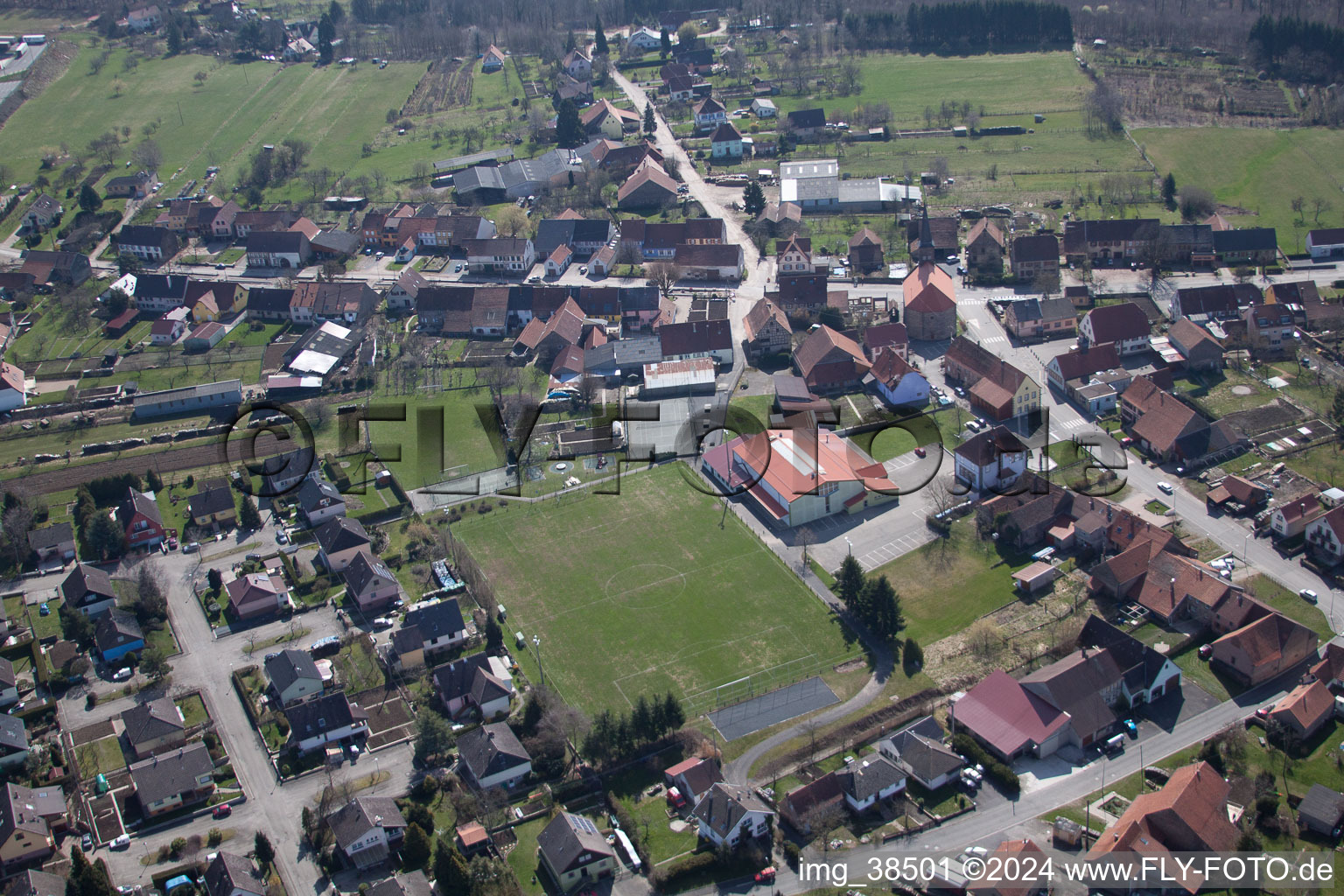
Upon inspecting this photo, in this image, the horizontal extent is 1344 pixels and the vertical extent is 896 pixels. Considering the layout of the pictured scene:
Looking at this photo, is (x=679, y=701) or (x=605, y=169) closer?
(x=679, y=701)

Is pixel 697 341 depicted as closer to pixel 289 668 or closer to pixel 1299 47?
pixel 289 668

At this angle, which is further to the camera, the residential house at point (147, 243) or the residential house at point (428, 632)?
the residential house at point (147, 243)

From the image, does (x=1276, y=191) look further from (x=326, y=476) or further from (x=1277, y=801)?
A: (x=326, y=476)

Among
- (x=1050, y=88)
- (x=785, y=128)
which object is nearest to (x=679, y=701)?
(x=785, y=128)

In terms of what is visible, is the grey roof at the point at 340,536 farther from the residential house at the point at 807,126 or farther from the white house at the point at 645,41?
the white house at the point at 645,41

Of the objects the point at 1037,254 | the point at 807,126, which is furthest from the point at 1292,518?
the point at 807,126

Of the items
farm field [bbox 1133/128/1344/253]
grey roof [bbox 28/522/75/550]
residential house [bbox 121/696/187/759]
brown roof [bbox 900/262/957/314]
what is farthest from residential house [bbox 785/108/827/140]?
residential house [bbox 121/696/187/759]

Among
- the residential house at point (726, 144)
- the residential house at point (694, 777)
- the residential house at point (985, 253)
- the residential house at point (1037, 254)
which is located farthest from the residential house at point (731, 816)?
the residential house at point (726, 144)
